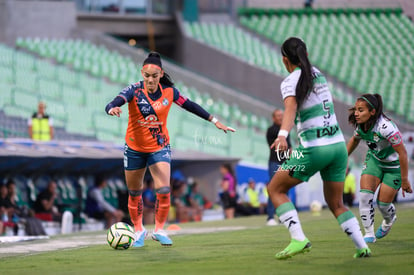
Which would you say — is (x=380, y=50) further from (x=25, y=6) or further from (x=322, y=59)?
(x=25, y=6)

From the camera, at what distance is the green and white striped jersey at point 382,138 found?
10.2 m

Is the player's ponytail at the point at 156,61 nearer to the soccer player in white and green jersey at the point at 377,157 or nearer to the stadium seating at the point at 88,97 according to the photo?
the soccer player in white and green jersey at the point at 377,157

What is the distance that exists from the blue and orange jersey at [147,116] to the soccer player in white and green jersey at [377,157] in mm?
2279

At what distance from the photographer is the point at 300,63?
8.25 metres

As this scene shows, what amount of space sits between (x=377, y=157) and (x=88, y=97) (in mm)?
17568

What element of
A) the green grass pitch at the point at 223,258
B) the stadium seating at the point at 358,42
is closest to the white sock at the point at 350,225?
the green grass pitch at the point at 223,258

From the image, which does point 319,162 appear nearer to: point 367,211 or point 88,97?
point 367,211

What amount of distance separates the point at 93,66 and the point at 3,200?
1604cm

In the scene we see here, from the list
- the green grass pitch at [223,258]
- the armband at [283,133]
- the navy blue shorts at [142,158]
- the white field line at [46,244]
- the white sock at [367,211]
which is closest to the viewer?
the armband at [283,133]

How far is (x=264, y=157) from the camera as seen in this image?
1059 inches

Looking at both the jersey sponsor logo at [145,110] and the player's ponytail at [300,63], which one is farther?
the jersey sponsor logo at [145,110]

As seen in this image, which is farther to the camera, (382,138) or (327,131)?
(382,138)

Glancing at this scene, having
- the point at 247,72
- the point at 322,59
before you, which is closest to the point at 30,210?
the point at 247,72

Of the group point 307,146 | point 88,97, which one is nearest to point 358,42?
point 88,97
